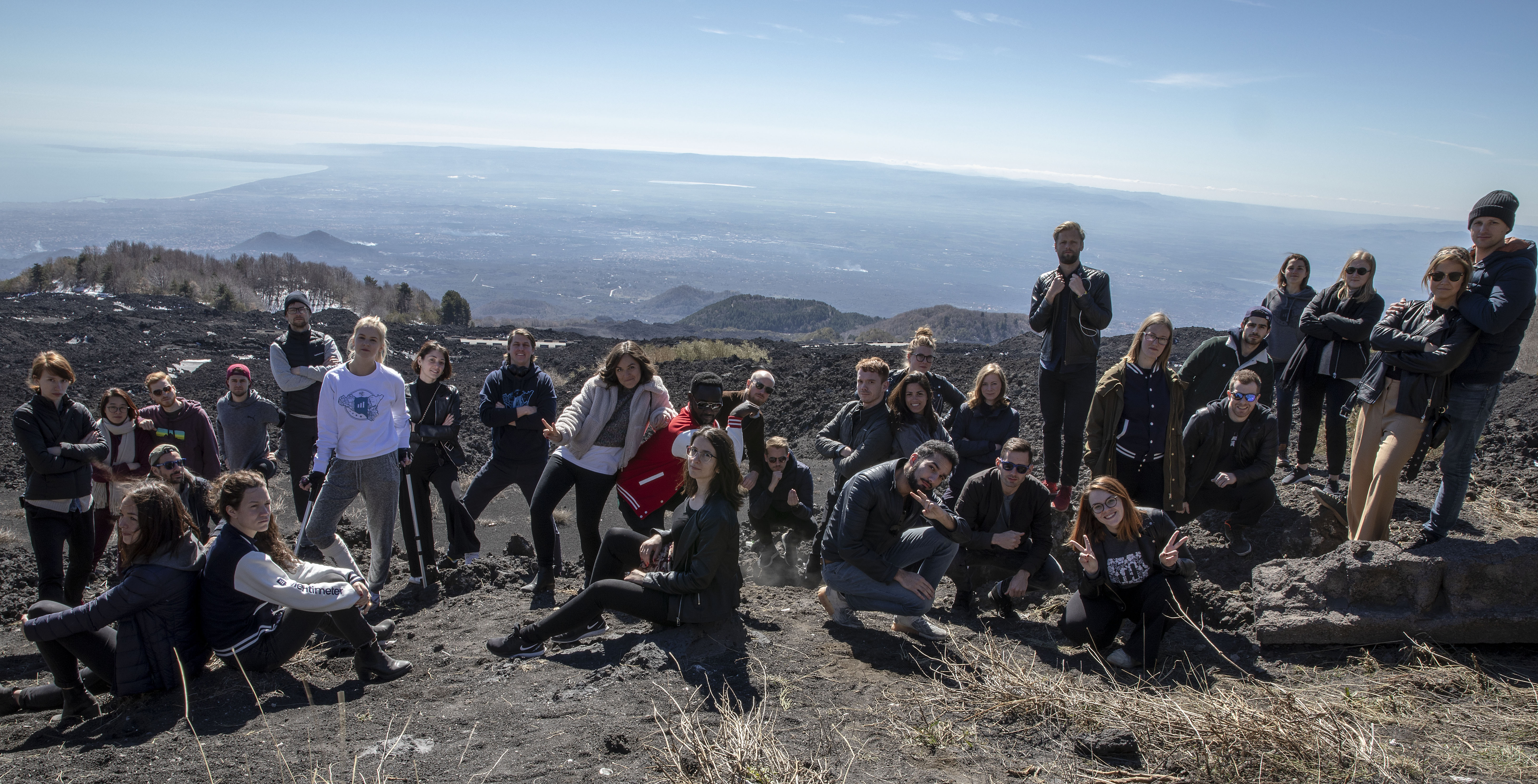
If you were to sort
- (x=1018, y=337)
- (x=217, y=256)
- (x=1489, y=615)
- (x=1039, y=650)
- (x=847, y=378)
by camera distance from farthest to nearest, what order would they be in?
(x=217, y=256)
(x=1018, y=337)
(x=847, y=378)
(x=1039, y=650)
(x=1489, y=615)

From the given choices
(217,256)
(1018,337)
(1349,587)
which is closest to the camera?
(1349,587)

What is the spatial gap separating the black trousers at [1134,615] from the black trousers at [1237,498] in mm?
1165

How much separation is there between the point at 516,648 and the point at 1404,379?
4829 mm

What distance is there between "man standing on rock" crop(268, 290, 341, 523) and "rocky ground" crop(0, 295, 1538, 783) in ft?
3.75

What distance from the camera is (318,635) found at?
14.9 feet

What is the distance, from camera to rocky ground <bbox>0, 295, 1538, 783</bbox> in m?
3.04

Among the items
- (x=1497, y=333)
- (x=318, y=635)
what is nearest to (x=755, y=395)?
(x=318, y=635)

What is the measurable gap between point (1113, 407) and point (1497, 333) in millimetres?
1850

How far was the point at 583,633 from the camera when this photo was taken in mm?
4270

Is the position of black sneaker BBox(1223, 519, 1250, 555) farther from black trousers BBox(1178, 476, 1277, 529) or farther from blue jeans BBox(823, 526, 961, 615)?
blue jeans BBox(823, 526, 961, 615)

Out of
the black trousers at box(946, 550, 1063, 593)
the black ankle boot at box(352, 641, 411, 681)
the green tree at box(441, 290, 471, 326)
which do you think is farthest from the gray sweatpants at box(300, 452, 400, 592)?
the green tree at box(441, 290, 471, 326)

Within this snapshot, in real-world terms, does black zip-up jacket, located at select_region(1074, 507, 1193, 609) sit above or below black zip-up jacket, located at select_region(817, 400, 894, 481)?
below

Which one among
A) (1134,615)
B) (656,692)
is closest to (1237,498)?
(1134,615)

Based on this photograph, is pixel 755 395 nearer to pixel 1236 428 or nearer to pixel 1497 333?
pixel 1236 428
